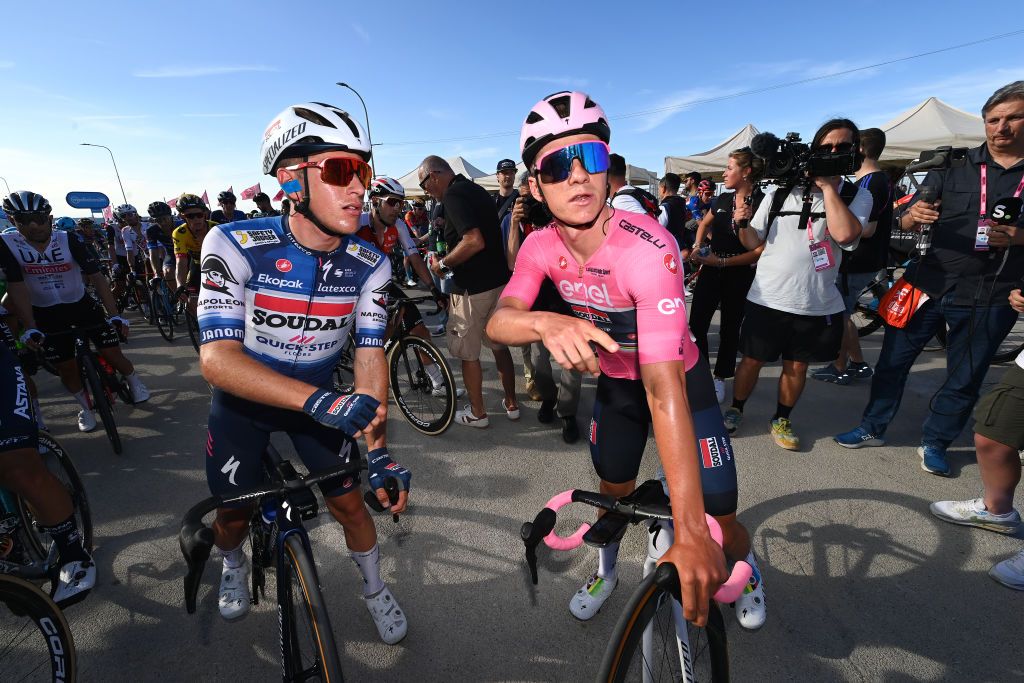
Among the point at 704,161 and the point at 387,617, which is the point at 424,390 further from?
the point at 704,161

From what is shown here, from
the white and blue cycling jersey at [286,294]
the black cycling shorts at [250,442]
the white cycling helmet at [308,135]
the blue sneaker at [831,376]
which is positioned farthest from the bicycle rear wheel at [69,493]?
the blue sneaker at [831,376]

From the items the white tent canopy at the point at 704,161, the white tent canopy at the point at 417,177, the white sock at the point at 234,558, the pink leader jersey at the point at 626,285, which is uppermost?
the white tent canopy at the point at 417,177

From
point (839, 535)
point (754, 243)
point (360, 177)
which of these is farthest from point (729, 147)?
point (360, 177)

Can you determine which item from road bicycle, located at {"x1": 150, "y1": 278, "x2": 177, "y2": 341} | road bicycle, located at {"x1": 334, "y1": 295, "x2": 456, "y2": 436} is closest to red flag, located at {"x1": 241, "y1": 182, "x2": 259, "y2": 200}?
road bicycle, located at {"x1": 150, "y1": 278, "x2": 177, "y2": 341}

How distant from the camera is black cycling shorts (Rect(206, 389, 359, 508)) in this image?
6.77 feet

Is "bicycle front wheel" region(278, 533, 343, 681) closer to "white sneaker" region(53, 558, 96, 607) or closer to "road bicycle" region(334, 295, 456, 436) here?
"white sneaker" region(53, 558, 96, 607)

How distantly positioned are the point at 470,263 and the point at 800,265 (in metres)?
2.71

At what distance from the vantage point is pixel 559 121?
1.82 m

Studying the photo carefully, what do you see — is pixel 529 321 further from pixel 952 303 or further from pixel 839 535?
pixel 952 303

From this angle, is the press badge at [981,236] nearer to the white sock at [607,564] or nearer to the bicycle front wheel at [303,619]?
the white sock at [607,564]

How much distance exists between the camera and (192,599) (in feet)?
5.35

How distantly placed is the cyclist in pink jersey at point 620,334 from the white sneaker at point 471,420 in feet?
7.48

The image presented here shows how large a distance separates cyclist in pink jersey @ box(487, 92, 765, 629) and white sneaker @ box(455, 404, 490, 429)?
7.48 ft

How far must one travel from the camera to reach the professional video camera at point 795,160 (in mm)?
2994
